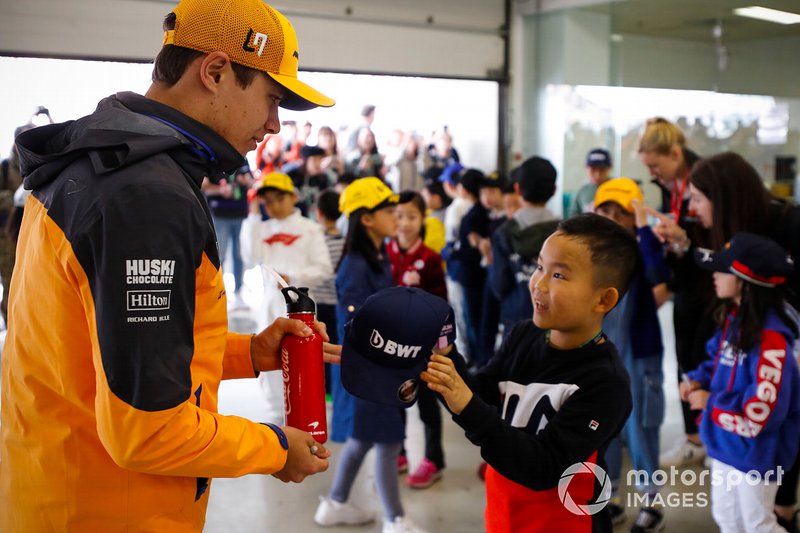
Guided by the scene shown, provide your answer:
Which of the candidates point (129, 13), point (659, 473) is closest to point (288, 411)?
point (659, 473)

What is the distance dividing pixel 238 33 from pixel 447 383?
722 millimetres

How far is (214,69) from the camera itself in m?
1.26

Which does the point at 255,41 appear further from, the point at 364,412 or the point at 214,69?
the point at 364,412

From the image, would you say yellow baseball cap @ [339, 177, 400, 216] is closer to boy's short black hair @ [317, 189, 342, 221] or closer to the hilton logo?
boy's short black hair @ [317, 189, 342, 221]

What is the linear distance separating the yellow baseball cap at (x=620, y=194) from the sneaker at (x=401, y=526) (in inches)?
64.4

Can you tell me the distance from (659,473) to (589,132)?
4.07 meters

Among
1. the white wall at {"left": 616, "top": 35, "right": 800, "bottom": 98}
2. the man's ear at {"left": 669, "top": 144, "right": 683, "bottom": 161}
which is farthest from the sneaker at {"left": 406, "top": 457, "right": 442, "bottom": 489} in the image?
the white wall at {"left": 616, "top": 35, "right": 800, "bottom": 98}

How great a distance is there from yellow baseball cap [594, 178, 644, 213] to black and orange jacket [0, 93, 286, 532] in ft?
8.23

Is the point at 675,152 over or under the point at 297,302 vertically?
over

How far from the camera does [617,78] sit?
6914 millimetres

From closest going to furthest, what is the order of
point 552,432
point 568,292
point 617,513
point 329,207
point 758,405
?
point 552,432, point 568,292, point 758,405, point 617,513, point 329,207

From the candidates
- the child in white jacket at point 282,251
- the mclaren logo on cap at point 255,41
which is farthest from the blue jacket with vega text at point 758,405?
Result: the child in white jacket at point 282,251

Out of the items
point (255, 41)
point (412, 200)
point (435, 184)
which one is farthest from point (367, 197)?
point (435, 184)

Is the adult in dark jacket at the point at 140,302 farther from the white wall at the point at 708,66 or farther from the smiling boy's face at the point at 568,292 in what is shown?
the white wall at the point at 708,66
